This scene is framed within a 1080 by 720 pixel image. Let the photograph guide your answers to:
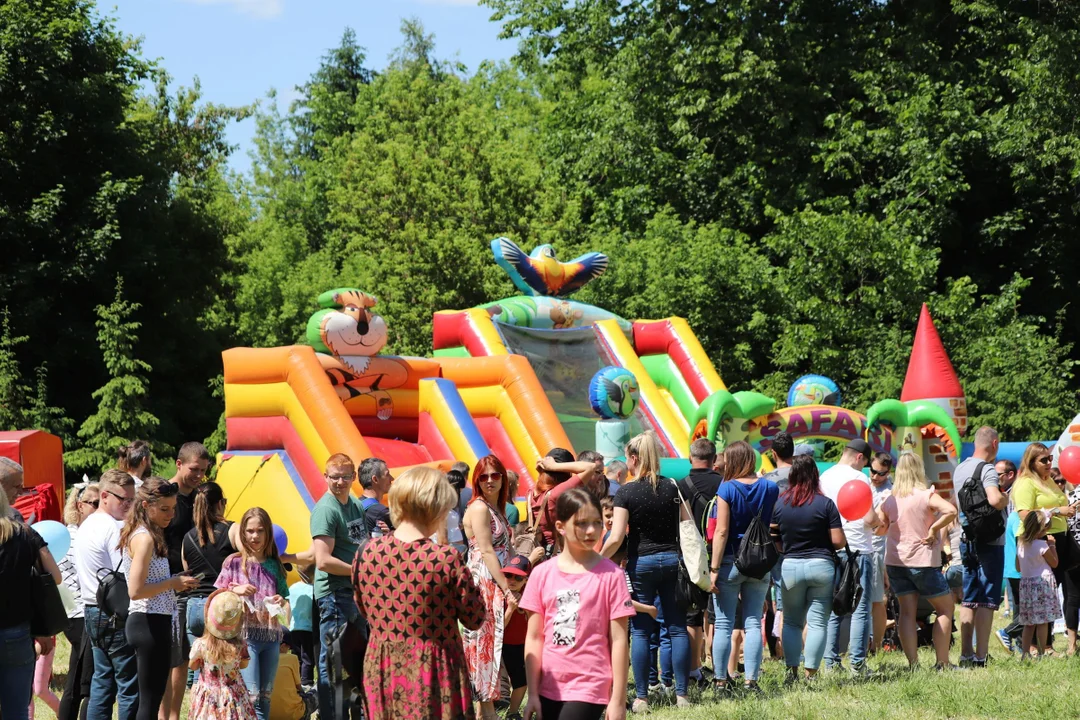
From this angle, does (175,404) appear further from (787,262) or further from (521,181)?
(787,262)

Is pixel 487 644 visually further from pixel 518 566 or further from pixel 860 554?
pixel 860 554

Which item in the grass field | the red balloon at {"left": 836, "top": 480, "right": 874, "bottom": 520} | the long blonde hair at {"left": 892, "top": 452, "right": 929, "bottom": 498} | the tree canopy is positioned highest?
the tree canopy

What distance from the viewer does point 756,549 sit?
272 inches

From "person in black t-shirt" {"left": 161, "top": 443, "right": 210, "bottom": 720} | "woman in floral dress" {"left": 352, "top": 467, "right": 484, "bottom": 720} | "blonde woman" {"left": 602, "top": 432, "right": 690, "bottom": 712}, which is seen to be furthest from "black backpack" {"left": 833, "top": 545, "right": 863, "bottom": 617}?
"woman in floral dress" {"left": 352, "top": 467, "right": 484, "bottom": 720}

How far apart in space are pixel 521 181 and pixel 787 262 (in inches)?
230

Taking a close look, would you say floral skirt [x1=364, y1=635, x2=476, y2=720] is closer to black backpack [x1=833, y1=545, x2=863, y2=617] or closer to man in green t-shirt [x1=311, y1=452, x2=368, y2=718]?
man in green t-shirt [x1=311, y1=452, x2=368, y2=718]

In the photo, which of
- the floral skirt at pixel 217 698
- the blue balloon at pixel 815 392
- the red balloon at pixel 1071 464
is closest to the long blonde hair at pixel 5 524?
the floral skirt at pixel 217 698

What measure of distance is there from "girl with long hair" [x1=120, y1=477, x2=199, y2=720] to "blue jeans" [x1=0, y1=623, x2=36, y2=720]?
2.31ft

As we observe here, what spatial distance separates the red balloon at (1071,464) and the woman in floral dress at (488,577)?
4.93 m

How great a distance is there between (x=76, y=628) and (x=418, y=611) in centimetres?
335

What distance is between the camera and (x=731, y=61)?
22234mm

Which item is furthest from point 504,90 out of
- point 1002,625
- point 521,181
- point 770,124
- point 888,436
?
point 1002,625

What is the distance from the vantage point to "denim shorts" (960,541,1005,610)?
7871 millimetres

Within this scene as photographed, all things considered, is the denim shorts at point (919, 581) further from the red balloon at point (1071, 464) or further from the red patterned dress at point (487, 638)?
the red patterned dress at point (487, 638)
